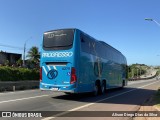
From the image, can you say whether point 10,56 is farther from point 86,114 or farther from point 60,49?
point 86,114

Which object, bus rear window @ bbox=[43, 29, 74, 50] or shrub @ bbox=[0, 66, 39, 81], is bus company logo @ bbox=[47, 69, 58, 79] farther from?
shrub @ bbox=[0, 66, 39, 81]

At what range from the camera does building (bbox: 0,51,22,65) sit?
63.9m

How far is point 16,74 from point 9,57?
3262 cm

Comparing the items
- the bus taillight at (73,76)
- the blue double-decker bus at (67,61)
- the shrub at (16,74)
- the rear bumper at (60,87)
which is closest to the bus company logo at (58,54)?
the blue double-decker bus at (67,61)

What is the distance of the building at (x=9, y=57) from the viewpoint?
6390 centimetres

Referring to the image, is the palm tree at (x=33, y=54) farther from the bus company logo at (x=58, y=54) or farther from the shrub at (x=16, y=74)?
the bus company logo at (x=58, y=54)

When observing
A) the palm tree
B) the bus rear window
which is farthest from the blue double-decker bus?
the palm tree

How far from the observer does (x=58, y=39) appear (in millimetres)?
18000

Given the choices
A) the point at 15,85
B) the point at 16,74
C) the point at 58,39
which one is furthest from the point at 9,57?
the point at 58,39

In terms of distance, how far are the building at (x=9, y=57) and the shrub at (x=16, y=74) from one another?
2566 centimetres

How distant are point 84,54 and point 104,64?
5.63 meters

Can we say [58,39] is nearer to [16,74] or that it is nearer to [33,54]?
[16,74]

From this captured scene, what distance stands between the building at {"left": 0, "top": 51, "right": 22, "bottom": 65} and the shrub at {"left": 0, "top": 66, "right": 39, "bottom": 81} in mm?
25660

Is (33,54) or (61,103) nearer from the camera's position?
(61,103)
